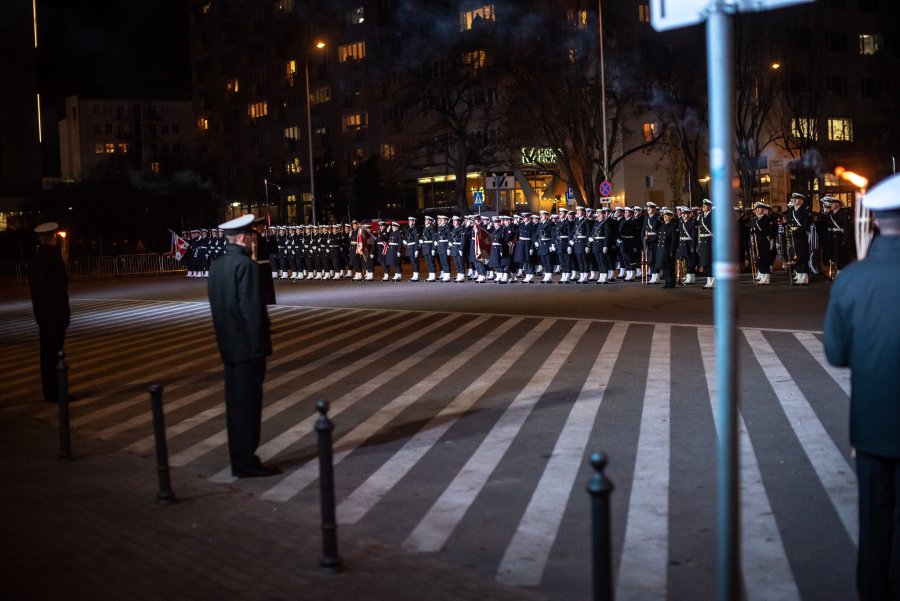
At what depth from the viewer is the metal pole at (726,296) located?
3.49 m

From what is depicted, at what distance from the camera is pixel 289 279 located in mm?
42375

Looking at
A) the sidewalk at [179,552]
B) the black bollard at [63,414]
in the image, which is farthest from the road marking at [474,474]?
the black bollard at [63,414]

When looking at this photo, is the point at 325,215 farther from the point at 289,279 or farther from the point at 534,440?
the point at 534,440

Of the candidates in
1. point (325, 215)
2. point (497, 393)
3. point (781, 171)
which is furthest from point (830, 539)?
point (325, 215)

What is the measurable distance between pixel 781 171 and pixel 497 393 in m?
56.4

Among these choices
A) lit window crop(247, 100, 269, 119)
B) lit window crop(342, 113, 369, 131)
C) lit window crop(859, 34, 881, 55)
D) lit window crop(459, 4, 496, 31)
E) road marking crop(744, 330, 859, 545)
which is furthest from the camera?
lit window crop(247, 100, 269, 119)

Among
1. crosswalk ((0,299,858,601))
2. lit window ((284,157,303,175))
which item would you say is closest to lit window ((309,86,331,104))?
lit window ((284,157,303,175))

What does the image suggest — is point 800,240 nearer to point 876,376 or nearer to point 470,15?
point 876,376

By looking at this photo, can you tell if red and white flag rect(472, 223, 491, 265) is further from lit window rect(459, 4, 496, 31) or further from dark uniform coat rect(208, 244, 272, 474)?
lit window rect(459, 4, 496, 31)

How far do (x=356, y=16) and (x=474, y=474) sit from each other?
75.6m

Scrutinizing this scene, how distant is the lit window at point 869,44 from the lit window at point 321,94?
40890 millimetres

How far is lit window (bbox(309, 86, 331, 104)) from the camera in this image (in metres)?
85.2

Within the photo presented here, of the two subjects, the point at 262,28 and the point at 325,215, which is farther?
the point at 262,28

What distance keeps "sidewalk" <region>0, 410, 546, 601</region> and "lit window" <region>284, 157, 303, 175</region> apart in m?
82.4
